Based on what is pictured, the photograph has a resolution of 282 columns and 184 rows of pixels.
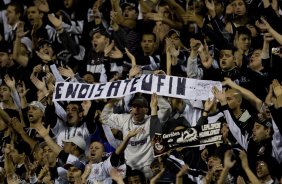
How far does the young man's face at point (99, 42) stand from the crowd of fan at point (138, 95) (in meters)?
0.01

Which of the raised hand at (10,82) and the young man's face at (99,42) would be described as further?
the raised hand at (10,82)

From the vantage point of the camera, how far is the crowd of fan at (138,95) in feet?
42.2

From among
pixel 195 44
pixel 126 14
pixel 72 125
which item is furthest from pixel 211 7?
pixel 72 125

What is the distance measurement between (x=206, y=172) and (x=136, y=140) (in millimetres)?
1103

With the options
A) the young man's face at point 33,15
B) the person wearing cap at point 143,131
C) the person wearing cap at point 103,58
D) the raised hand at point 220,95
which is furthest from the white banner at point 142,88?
the young man's face at point 33,15

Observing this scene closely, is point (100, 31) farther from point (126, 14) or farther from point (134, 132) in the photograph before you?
point (134, 132)

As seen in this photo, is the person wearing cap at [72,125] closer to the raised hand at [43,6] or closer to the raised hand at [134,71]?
the raised hand at [134,71]

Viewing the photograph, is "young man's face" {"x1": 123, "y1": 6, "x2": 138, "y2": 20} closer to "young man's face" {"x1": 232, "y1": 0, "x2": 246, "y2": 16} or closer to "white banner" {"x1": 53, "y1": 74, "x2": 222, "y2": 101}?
"white banner" {"x1": 53, "y1": 74, "x2": 222, "y2": 101}

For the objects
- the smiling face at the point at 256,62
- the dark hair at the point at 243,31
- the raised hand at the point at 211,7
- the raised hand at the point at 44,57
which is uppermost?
the raised hand at the point at 211,7

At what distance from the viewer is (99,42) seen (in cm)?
1514

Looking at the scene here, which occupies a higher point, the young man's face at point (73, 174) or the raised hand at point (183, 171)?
the raised hand at point (183, 171)

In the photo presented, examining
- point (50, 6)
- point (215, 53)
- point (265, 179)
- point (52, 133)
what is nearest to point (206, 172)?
point (265, 179)

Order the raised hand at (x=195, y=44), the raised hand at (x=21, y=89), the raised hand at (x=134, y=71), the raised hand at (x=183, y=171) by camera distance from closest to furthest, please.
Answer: the raised hand at (x=183, y=171), the raised hand at (x=195, y=44), the raised hand at (x=134, y=71), the raised hand at (x=21, y=89)

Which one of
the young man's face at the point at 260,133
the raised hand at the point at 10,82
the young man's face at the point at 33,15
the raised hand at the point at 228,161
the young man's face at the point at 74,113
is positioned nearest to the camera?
the raised hand at the point at 228,161
